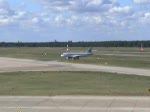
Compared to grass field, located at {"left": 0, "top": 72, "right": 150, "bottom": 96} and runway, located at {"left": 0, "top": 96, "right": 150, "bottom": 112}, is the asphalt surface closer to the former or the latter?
runway, located at {"left": 0, "top": 96, "right": 150, "bottom": 112}

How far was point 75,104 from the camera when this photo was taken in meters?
13.1

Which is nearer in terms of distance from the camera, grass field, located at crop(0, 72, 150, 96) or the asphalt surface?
the asphalt surface

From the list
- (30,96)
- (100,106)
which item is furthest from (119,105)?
(30,96)

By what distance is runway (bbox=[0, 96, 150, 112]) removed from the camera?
40.1ft

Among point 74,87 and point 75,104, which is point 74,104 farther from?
point 74,87

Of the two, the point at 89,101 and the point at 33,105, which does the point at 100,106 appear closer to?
the point at 89,101

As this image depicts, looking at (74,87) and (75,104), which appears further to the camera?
(74,87)

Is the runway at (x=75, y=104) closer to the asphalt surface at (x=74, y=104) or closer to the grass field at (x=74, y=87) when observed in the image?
the asphalt surface at (x=74, y=104)

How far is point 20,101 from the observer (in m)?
14.2

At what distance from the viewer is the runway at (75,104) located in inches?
481

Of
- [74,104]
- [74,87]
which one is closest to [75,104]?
[74,104]

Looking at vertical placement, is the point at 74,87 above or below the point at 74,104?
below

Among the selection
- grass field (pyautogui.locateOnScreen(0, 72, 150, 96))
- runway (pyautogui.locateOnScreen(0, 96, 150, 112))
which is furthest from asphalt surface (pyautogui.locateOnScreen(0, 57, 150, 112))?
grass field (pyautogui.locateOnScreen(0, 72, 150, 96))

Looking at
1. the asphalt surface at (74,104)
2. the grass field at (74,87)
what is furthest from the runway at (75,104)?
the grass field at (74,87)
